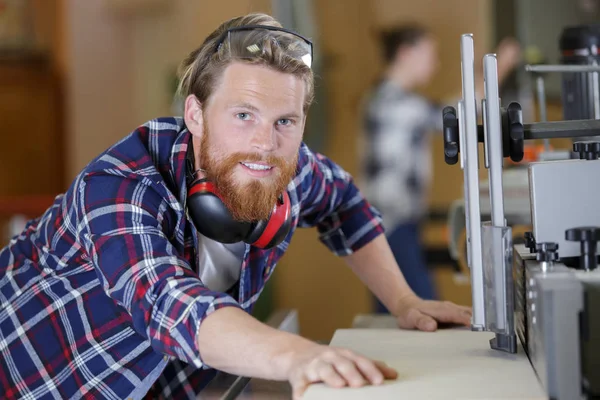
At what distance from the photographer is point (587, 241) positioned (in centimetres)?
102

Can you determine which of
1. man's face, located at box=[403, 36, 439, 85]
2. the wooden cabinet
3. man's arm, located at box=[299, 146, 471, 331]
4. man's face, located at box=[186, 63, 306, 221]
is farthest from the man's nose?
Answer: the wooden cabinet

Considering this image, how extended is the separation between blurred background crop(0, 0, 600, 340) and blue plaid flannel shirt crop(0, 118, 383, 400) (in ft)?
9.23

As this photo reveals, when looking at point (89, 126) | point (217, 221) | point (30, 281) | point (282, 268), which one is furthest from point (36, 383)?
point (89, 126)

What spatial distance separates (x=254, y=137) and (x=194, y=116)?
0.63 feet

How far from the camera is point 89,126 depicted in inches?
187

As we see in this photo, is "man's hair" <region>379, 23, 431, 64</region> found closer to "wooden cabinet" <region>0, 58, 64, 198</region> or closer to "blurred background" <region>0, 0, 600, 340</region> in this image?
"blurred background" <region>0, 0, 600, 340</region>

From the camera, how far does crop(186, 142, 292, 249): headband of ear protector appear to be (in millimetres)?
1266

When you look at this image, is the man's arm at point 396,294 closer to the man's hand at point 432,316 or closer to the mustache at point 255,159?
the man's hand at point 432,316

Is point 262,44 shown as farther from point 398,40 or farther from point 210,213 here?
point 398,40

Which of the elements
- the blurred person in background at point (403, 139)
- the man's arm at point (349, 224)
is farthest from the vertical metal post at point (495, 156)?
the blurred person in background at point (403, 139)

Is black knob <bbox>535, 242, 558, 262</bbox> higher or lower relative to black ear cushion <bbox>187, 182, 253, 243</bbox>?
lower

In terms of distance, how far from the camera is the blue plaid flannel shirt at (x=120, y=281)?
1076 millimetres

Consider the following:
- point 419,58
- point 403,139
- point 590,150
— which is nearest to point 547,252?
point 590,150

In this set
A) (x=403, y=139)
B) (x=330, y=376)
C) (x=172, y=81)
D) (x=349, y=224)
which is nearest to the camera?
(x=330, y=376)
